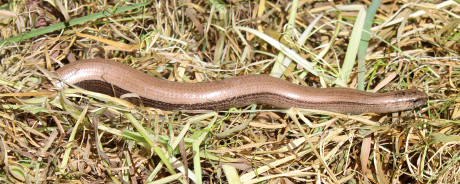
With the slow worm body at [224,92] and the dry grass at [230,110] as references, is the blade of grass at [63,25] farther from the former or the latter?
the slow worm body at [224,92]

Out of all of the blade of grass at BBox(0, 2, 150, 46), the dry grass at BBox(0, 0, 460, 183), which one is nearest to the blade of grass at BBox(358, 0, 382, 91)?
the dry grass at BBox(0, 0, 460, 183)

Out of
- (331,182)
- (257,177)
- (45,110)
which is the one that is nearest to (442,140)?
(331,182)

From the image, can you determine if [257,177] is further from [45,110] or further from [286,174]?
[45,110]

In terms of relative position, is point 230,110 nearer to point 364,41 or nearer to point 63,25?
point 364,41

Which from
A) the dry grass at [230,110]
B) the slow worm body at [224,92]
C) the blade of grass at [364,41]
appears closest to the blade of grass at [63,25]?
the dry grass at [230,110]

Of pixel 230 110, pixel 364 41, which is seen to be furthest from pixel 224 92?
pixel 364 41
